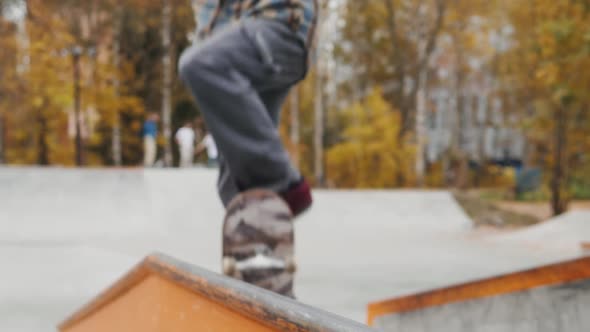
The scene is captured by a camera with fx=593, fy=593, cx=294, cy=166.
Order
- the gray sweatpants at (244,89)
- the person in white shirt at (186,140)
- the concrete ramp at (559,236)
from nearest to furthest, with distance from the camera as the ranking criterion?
the gray sweatpants at (244,89) → the concrete ramp at (559,236) → the person in white shirt at (186,140)

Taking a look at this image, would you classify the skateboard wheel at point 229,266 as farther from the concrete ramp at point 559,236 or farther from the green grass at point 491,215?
the green grass at point 491,215

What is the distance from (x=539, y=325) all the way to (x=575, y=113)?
1506 centimetres

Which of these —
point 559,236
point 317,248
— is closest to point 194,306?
point 317,248

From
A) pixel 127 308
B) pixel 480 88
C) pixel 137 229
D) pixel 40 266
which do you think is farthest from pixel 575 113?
pixel 480 88

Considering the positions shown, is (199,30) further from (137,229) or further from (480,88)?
(480,88)

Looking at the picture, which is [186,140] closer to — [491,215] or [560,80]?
[491,215]

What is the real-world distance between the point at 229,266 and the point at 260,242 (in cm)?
11

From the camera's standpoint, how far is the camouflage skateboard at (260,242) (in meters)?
1.66

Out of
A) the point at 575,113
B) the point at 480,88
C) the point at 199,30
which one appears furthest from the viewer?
the point at 480,88

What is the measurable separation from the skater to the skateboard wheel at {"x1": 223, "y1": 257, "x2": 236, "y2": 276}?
29cm

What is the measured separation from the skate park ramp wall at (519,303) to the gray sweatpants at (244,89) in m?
0.62

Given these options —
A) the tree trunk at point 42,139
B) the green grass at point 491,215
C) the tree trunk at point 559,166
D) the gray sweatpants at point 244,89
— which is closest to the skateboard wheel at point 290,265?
the gray sweatpants at point 244,89

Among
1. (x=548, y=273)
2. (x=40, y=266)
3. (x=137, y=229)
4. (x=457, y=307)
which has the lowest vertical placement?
(x=137, y=229)

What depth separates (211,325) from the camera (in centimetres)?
95
